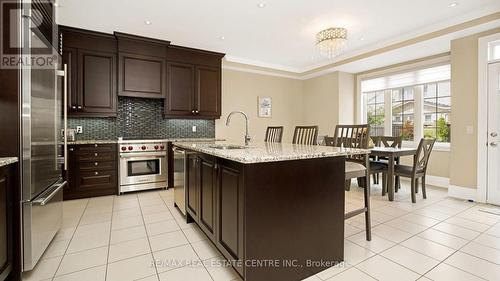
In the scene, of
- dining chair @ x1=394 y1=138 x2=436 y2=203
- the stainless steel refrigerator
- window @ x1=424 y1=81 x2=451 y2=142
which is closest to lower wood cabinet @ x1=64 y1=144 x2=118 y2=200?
the stainless steel refrigerator

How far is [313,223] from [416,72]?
4659 mm

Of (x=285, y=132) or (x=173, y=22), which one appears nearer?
(x=173, y=22)

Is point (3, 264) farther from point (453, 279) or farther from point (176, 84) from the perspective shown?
point (176, 84)

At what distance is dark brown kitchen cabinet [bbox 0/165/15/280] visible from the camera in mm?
1483

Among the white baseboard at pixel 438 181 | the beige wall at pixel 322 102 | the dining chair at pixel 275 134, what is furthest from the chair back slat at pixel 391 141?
the dining chair at pixel 275 134

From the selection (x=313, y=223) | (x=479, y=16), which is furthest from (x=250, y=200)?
(x=479, y=16)

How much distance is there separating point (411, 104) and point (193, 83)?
4.56 m

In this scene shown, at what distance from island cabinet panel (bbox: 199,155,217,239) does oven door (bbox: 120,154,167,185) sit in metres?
2.26

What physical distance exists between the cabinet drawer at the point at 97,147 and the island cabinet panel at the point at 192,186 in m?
1.96

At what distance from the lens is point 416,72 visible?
4.83 metres

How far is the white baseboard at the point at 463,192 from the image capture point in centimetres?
353

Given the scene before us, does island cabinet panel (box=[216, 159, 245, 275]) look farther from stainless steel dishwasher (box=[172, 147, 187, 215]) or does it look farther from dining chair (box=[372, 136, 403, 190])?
dining chair (box=[372, 136, 403, 190])

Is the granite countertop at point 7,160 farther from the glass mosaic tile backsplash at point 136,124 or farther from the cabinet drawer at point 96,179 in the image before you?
the glass mosaic tile backsplash at point 136,124

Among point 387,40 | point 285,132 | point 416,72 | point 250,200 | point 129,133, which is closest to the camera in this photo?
point 250,200
